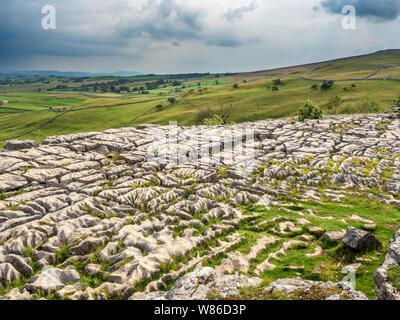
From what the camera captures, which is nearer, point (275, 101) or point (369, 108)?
point (369, 108)

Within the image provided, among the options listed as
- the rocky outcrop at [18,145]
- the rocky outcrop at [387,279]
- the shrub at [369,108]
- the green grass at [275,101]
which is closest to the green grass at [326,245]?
the rocky outcrop at [387,279]

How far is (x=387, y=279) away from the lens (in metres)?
13.6

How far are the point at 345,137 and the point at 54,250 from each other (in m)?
54.9

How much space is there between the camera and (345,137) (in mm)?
51094

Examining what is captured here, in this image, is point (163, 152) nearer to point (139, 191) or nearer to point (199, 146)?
point (199, 146)

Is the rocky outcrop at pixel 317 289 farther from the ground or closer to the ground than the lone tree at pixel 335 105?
closer to the ground

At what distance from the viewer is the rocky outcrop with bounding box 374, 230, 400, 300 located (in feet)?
42.2

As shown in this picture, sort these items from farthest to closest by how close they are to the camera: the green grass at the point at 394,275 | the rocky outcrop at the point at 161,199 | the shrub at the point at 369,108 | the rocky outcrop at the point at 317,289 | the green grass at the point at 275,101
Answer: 1. the green grass at the point at 275,101
2. the shrub at the point at 369,108
3. the rocky outcrop at the point at 161,199
4. the green grass at the point at 394,275
5. the rocky outcrop at the point at 317,289

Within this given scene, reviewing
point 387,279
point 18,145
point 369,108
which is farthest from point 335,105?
point 18,145

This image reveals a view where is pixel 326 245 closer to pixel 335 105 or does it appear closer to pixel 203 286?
pixel 203 286

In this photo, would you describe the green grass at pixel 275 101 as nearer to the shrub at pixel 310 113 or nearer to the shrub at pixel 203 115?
the shrub at pixel 203 115

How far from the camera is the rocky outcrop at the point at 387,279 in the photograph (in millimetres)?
12859
